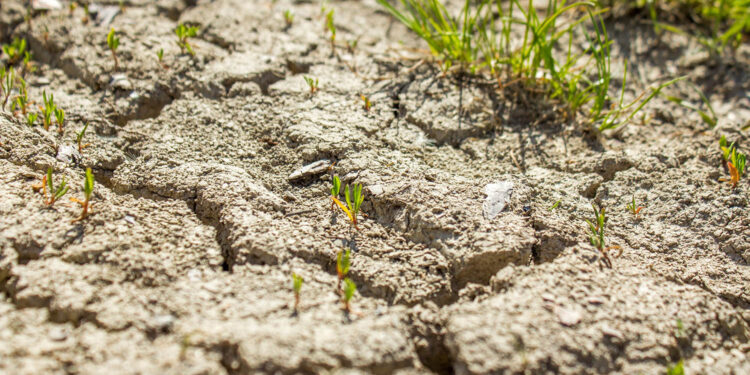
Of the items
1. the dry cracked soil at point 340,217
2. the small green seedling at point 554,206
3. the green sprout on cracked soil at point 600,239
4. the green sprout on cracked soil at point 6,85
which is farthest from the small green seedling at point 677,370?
the green sprout on cracked soil at point 6,85

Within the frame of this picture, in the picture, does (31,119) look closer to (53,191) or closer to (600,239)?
(53,191)

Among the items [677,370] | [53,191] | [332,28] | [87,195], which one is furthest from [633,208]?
[53,191]

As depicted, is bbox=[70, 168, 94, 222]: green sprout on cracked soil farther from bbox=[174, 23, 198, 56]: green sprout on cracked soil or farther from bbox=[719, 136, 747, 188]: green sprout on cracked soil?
bbox=[719, 136, 747, 188]: green sprout on cracked soil

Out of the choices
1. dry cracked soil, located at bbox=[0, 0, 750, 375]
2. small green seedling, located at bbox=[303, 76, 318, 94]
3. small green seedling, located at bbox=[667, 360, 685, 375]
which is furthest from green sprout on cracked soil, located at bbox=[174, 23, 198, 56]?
small green seedling, located at bbox=[667, 360, 685, 375]

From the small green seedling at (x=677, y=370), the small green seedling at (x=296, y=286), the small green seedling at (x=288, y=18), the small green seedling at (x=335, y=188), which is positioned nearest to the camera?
the small green seedling at (x=677, y=370)

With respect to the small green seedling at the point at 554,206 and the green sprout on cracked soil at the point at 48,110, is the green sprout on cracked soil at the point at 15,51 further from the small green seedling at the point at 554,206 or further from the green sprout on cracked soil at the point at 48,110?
the small green seedling at the point at 554,206

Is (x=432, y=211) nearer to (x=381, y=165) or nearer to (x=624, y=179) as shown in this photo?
(x=381, y=165)
